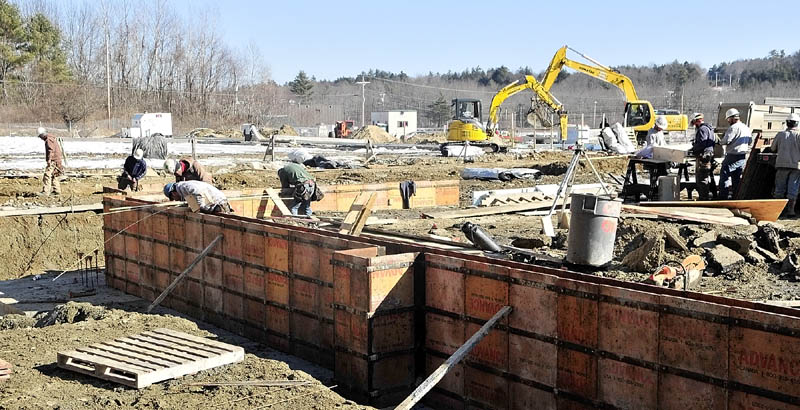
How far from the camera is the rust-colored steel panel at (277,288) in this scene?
997cm

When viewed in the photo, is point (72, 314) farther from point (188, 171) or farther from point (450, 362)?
point (450, 362)

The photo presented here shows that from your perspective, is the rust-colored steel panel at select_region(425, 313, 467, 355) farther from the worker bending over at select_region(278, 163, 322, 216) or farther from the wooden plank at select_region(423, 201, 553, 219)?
the worker bending over at select_region(278, 163, 322, 216)

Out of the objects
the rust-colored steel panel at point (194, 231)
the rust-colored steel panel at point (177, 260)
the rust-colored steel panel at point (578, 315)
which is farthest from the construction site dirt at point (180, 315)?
the rust-colored steel panel at point (578, 315)

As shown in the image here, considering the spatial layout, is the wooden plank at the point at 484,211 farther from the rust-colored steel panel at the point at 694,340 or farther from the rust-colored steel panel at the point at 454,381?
the rust-colored steel panel at the point at 694,340

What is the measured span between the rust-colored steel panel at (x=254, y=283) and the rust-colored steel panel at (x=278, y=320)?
0.84ft

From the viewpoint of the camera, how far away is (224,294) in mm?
11109

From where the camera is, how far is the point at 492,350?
763 centimetres

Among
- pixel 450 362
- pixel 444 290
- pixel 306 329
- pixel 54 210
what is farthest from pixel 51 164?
pixel 450 362

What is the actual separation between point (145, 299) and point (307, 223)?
299 centimetres

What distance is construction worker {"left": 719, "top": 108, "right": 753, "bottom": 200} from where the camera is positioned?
45.9 ft

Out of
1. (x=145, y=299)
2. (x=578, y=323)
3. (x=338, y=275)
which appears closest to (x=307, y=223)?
(x=145, y=299)

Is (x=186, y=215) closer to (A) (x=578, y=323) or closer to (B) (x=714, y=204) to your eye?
(A) (x=578, y=323)

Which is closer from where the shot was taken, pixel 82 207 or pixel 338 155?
pixel 82 207

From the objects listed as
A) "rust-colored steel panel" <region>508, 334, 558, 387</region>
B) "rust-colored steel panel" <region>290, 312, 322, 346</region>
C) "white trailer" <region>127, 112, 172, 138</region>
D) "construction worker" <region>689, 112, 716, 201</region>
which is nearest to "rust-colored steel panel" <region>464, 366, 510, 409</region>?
"rust-colored steel panel" <region>508, 334, 558, 387</region>
